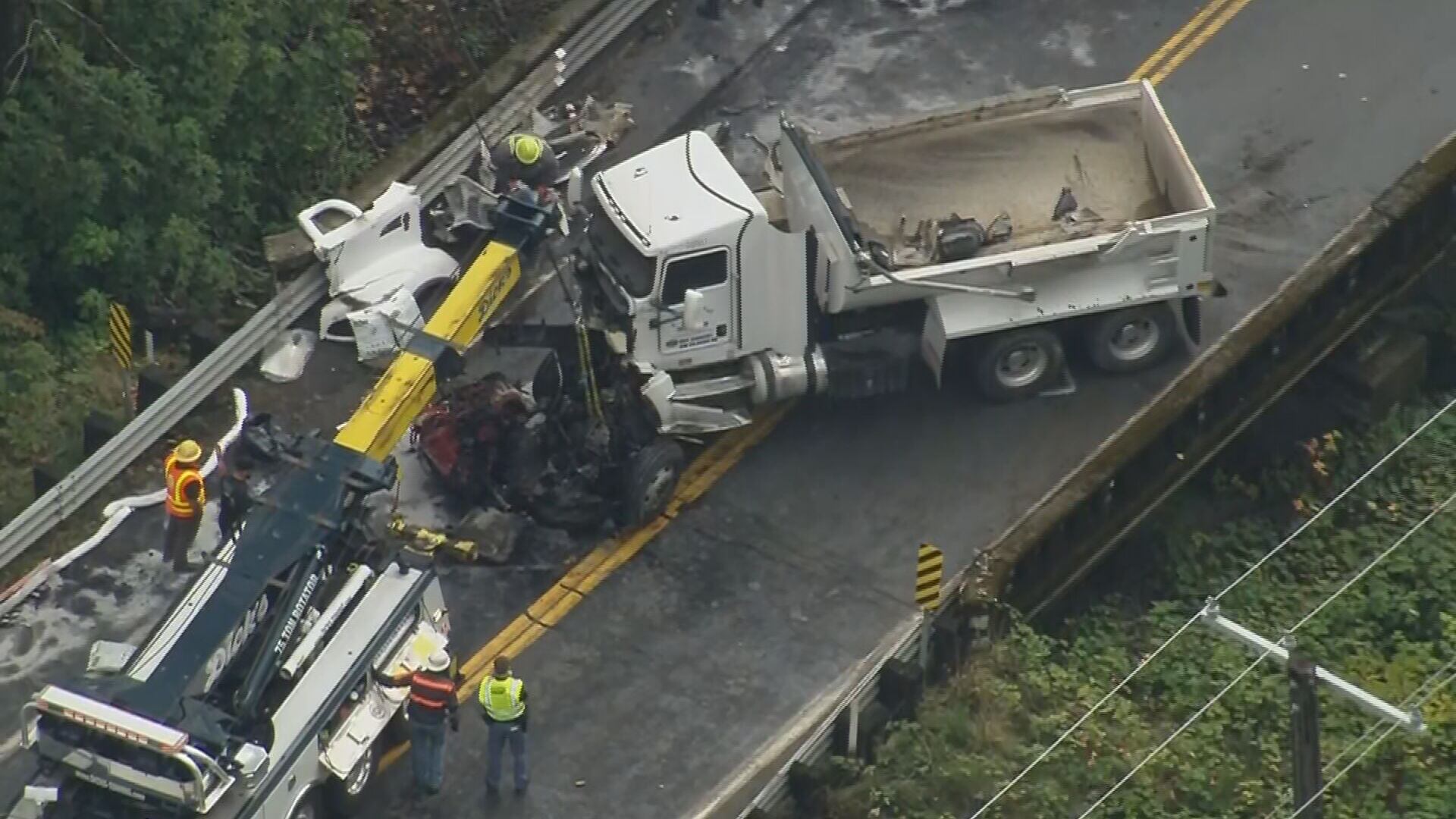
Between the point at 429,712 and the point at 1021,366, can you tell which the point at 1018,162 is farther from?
the point at 429,712

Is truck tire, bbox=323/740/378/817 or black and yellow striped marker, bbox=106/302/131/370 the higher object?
black and yellow striped marker, bbox=106/302/131/370

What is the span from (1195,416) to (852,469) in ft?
9.37

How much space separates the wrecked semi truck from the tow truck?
5.79ft

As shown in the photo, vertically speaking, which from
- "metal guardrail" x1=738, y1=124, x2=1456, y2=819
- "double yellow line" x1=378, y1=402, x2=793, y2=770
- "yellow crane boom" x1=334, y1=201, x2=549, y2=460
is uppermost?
"yellow crane boom" x1=334, y1=201, x2=549, y2=460

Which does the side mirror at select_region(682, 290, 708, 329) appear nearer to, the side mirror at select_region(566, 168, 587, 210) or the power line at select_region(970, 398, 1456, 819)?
the side mirror at select_region(566, 168, 587, 210)

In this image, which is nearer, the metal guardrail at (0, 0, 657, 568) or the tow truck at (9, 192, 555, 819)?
the tow truck at (9, 192, 555, 819)

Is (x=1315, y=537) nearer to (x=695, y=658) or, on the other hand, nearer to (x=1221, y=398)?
(x=1221, y=398)

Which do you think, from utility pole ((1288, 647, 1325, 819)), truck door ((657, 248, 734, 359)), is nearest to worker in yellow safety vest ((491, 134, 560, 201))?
truck door ((657, 248, 734, 359))

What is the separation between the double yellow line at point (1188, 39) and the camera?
1028 inches

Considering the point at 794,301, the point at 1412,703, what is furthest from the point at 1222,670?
the point at 794,301

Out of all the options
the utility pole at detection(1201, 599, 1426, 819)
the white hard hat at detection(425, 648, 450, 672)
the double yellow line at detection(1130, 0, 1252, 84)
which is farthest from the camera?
the double yellow line at detection(1130, 0, 1252, 84)

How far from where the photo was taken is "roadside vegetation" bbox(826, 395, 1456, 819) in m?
19.7

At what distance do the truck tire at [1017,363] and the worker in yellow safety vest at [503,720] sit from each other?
5.19 meters

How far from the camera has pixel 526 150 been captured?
23.9 m
